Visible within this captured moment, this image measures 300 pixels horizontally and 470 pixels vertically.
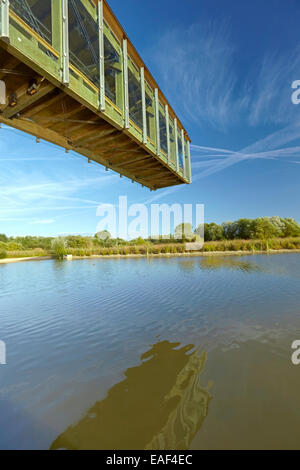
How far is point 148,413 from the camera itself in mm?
2582

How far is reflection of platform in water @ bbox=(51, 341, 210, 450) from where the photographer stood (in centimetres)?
221

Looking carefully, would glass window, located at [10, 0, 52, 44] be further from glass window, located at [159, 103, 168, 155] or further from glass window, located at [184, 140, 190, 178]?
glass window, located at [184, 140, 190, 178]

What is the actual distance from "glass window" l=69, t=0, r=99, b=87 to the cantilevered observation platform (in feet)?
0.06

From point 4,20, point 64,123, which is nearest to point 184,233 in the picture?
point 64,123

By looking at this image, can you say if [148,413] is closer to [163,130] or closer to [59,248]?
[163,130]

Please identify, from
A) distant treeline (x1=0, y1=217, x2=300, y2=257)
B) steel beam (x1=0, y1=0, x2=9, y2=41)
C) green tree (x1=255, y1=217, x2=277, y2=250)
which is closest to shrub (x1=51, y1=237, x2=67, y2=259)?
distant treeline (x1=0, y1=217, x2=300, y2=257)

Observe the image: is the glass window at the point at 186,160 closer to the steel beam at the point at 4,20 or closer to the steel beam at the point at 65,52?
the steel beam at the point at 65,52

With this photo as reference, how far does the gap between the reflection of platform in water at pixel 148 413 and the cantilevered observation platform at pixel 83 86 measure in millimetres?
4438

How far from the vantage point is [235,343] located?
4.31 m

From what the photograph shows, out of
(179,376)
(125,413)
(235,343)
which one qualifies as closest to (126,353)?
(179,376)

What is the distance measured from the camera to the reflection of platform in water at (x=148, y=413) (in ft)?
7.27

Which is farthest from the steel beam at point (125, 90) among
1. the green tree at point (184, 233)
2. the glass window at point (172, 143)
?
the green tree at point (184, 233)

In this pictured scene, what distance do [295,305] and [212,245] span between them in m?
24.5

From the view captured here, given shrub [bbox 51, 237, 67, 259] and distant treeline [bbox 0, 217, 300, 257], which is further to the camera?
distant treeline [bbox 0, 217, 300, 257]
